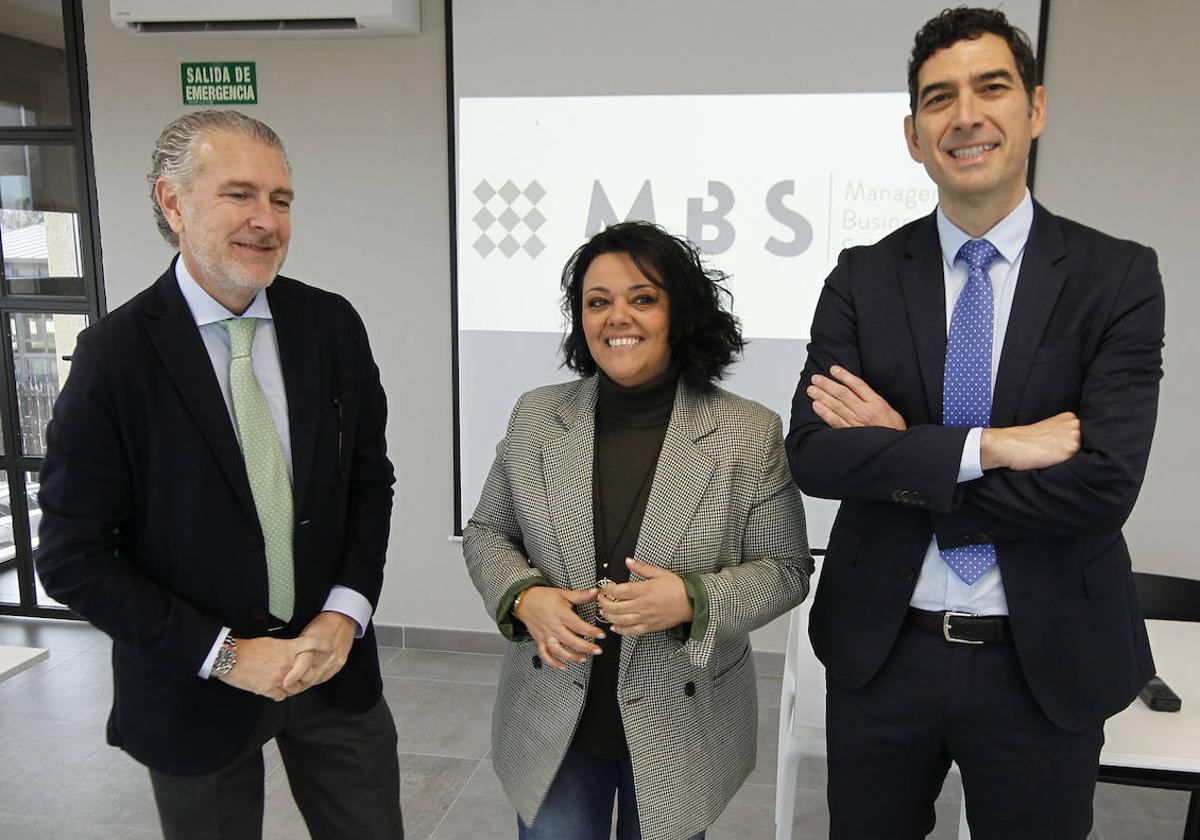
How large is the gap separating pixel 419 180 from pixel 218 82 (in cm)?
104

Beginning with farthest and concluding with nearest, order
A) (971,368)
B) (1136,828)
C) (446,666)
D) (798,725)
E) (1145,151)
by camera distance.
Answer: (446,666) < (1145,151) < (1136,828) < (798,725) < (971,368)

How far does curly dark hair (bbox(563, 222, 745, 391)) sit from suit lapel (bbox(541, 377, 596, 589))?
220 mm

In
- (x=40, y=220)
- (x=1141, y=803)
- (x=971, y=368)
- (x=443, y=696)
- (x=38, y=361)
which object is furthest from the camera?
(x=38, y=361)

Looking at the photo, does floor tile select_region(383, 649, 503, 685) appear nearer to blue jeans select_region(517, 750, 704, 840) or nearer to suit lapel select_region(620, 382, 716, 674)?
blue jeans select_region(517, 750, 704, 840)

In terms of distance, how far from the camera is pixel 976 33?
1.42 meters

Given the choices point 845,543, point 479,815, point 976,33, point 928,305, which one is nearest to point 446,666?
point 479,815

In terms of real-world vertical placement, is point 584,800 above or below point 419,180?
below

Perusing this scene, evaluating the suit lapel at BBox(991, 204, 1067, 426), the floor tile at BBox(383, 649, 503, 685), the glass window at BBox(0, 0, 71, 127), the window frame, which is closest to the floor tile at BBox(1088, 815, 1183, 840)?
the suit lapel at BBox(991, 204, 1067, 426)

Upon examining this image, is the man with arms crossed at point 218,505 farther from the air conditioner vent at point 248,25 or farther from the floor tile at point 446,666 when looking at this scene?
the air conditioner vent at point 248,25

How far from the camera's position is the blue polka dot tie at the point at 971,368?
4.72 feet

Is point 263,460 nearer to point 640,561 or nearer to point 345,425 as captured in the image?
point 345,425

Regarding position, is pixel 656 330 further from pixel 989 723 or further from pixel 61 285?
pixel 61 285

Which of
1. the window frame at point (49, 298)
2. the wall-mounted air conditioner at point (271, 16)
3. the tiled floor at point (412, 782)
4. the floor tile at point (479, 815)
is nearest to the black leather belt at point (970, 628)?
the tiled floor at point (412, 782)

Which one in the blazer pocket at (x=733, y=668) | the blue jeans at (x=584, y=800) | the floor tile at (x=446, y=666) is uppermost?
the blazer pocket at (x=733, y=668)
